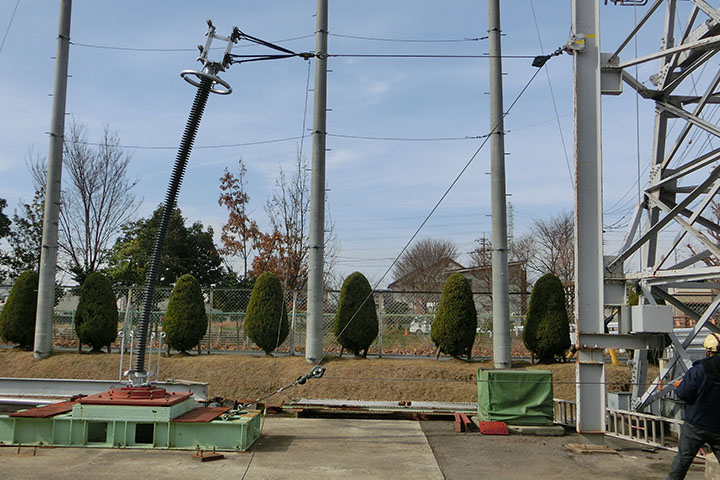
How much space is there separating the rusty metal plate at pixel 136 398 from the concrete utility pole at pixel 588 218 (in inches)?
263

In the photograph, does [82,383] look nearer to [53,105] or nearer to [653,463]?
[53,105]

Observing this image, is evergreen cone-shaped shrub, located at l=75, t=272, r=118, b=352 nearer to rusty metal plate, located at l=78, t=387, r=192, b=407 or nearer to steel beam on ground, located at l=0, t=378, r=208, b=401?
steel beam on ground, located at l=0, t=378, r=208, b=401

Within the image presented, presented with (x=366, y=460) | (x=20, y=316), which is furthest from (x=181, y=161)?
(x=20, y=316)

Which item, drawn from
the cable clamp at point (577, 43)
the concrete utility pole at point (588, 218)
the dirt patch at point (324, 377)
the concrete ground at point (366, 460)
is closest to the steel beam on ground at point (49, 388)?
the dirt patch at point (324, 377)

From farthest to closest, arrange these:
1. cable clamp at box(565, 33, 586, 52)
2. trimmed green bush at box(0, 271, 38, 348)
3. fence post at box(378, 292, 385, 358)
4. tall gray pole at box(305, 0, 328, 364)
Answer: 1. trimmed green bush at box(0, 271, 38, 348)
2. fence post at box(378, 292, 385, 358)
3. tall gray pole at box(305, 0, 328, 364)
4. cable clamp at box(565, 33, 586, 52)

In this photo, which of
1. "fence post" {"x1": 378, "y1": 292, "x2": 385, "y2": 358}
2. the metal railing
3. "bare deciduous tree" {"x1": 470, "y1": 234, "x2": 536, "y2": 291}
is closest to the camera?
the metal railing

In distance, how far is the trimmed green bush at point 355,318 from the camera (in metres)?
16.5

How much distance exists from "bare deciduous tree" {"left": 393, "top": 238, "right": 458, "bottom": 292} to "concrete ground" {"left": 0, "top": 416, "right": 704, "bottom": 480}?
42892mm

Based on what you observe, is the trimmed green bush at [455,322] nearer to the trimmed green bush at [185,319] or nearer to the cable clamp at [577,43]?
the trimmed green bush at [185,319]

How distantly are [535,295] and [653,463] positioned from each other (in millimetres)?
7798

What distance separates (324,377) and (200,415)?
6194 mm

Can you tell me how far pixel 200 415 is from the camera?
9.20m

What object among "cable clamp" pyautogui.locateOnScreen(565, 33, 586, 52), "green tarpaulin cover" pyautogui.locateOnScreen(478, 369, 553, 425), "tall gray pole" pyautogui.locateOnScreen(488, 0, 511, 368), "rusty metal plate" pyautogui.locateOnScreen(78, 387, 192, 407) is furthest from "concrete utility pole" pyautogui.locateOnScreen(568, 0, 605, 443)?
"rusty metal plate" pyautogui.locateOnScreen(78, 387, 192, 407)

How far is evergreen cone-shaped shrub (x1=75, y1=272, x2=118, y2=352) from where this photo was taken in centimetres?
1756
